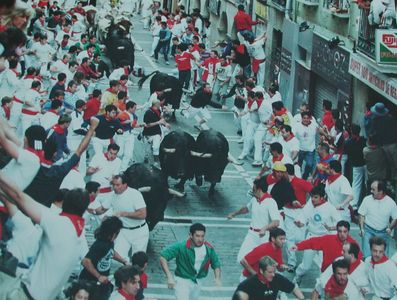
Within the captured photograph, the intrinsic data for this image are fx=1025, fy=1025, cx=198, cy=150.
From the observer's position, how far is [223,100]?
101 feet

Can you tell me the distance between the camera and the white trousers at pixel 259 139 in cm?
2348

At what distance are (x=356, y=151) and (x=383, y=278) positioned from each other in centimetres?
705

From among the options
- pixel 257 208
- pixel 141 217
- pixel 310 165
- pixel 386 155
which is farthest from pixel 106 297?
pixel 310 165

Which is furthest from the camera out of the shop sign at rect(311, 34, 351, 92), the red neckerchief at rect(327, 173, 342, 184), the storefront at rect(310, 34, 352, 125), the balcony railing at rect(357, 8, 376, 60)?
the shop sign at rect(311, 34, 351, 92)

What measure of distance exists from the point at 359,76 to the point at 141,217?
28.5ft

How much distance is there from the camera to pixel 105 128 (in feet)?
66.3

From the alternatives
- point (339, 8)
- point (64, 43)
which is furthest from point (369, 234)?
point (64, 43)

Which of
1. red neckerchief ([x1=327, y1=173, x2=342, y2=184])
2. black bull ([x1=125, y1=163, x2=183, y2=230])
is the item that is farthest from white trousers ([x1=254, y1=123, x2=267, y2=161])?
red neckerchief ([x1=327, y1=173, x2=342, y2=184])

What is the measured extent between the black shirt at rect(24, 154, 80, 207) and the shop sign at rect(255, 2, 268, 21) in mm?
20444

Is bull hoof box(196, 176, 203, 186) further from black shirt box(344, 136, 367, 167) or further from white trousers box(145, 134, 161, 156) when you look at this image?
black shirt box(344, 136, 367, 167)

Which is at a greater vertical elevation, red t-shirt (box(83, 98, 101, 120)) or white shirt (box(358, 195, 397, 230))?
white shirt (box(358, 195, 397, 230))

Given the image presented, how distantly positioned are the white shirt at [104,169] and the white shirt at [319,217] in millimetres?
3321

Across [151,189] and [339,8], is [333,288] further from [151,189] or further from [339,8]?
[339,8]

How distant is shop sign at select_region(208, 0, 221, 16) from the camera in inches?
1641
